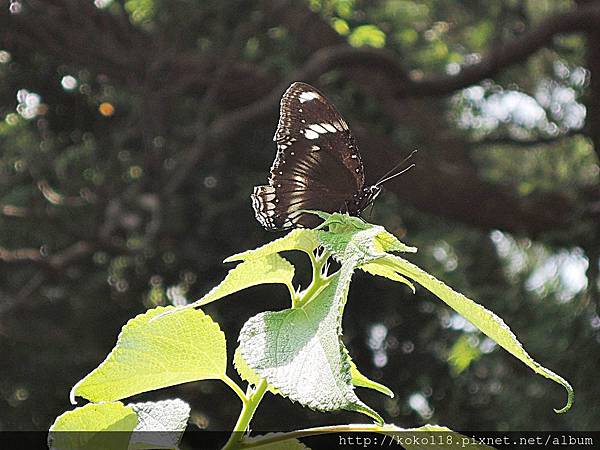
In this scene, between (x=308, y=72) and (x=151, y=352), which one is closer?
(x=151, y=352)

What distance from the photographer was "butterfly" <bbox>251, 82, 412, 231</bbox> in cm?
25

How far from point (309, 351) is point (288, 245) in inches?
1.3

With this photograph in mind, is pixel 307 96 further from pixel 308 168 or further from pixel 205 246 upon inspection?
pixel 205 246

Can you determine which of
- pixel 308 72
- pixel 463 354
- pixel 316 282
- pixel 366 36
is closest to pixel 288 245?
pixel 316 282

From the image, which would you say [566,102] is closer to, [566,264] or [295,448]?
[566,264]

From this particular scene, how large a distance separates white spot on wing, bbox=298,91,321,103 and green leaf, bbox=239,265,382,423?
112 mm

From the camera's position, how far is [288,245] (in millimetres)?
183

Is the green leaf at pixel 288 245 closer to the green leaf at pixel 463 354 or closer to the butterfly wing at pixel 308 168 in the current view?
the butterfly wing at pixel 308 168

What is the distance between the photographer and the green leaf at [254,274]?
0.18 m

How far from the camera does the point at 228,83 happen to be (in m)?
1.45

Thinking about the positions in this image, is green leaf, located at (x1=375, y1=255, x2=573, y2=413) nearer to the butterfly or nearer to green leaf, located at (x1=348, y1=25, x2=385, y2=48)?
the butterfly

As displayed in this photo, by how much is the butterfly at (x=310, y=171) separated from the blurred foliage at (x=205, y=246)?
3.83 ft

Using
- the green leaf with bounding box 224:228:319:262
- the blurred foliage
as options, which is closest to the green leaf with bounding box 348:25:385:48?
the blurred foliage

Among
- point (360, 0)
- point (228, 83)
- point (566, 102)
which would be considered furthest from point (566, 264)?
point (228, 83)
